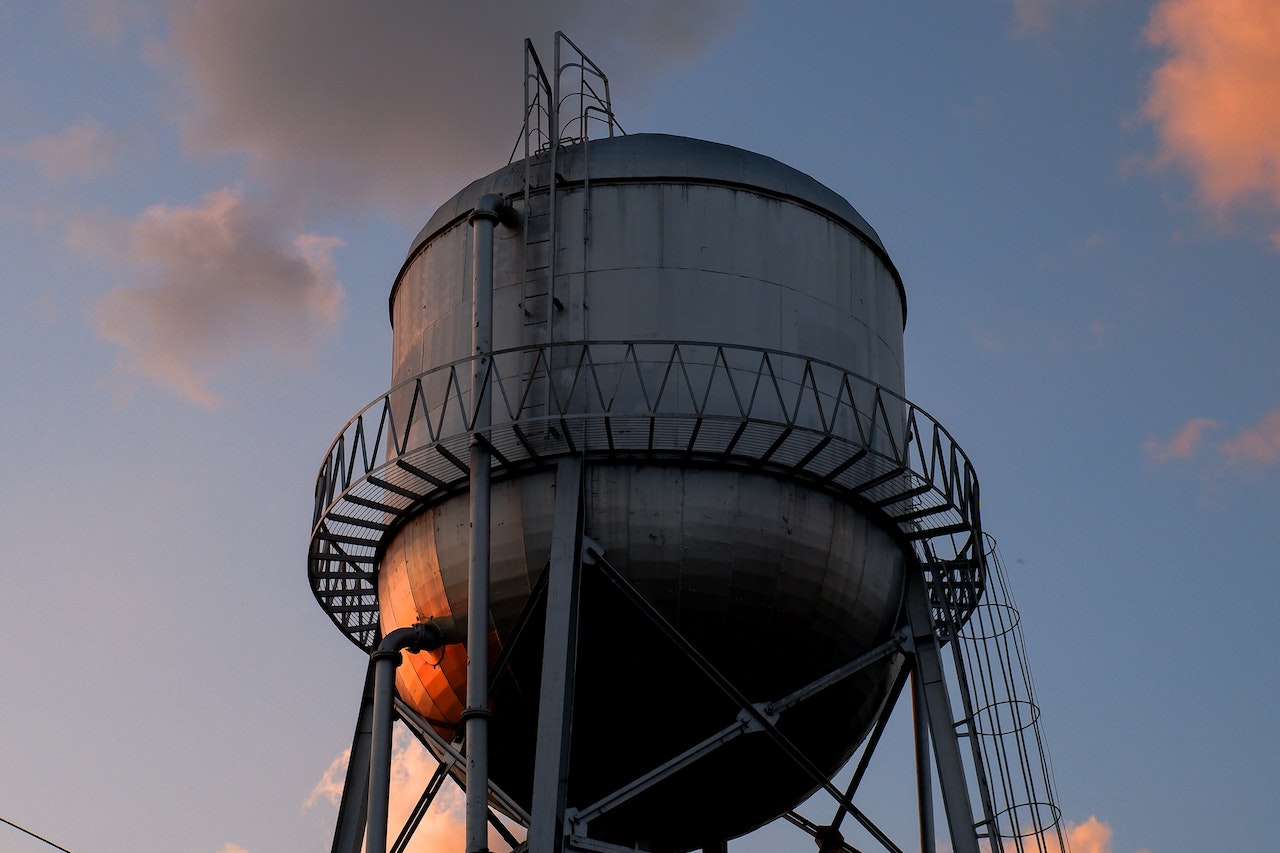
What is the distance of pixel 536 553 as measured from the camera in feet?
64.7

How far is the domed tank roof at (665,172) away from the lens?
21.3m

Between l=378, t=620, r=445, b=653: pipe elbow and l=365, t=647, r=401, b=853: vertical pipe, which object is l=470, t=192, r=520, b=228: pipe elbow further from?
l=365, t=647, r=401, b=853: vertical pipe

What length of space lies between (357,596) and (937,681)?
7.19 meters

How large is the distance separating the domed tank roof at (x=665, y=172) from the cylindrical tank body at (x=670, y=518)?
0.11 ft

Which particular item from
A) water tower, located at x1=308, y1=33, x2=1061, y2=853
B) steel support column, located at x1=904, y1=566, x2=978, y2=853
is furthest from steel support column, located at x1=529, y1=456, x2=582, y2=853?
steel support column, located at x1=904, y1=566, x2=978, y2=853

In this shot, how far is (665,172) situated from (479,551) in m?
4.95

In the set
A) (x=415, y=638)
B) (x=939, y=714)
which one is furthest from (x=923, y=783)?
(x=415, y=638)

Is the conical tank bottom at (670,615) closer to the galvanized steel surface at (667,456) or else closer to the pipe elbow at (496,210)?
the galvanized steel surface at (667,456)

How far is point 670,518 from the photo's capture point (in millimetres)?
19578

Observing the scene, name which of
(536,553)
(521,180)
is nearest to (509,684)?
(536,553)

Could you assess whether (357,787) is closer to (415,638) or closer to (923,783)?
(415,638)

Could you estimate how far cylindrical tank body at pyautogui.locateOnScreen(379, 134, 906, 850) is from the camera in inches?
776

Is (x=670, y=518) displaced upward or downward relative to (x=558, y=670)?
upward

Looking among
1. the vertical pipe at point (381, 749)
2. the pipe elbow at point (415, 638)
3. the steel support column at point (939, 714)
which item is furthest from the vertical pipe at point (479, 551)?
the steel support column at point (939, 714)
